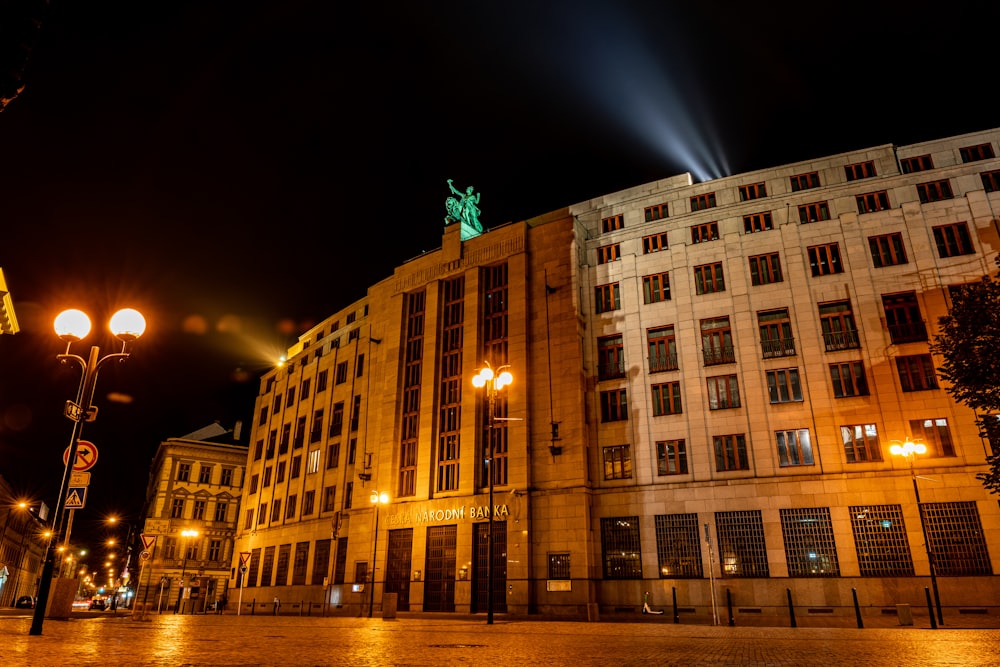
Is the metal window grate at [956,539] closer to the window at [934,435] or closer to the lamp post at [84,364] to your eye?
the window at [934,435]

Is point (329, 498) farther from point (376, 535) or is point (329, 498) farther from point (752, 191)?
point (752, 191)

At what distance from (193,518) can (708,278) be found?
6384 centimetres

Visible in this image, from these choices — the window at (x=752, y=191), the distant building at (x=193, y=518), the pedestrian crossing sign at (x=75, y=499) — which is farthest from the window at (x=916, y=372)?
the distant building at (x=193, y=518)

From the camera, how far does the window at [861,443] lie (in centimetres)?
3005

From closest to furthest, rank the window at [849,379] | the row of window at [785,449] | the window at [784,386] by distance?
1. the row of window at [785,449]
2. the window at [849,379]
3. the window at [784,386]

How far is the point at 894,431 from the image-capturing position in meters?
29.8

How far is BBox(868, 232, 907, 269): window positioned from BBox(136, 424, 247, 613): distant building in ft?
217

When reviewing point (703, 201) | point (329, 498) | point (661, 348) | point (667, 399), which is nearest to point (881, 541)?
point (667, 399)

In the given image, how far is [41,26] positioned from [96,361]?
13.8 m

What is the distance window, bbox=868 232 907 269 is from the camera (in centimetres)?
3266

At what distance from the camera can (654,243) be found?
3912cm

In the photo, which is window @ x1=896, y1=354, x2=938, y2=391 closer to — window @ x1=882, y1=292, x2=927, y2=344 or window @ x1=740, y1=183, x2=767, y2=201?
window @ x1=882, y1=292, x2=927, y2=344

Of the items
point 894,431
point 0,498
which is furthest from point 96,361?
point 0,498

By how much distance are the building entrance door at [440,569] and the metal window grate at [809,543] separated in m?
18.9
